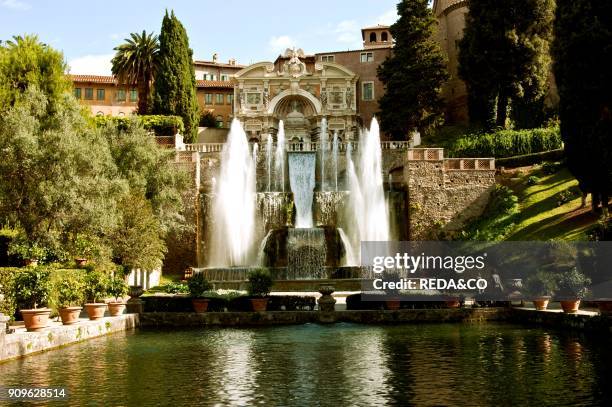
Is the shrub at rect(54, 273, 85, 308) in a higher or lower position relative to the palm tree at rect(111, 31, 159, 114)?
lower

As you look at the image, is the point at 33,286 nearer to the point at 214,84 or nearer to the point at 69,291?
the point at 69,291

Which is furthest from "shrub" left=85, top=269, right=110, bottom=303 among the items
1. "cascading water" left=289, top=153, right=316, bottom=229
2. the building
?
the building

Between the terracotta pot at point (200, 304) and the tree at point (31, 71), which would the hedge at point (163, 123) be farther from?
the terracotta pot at point (200, 304)

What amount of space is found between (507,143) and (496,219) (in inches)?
326

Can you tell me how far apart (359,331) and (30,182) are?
1385 centimetres

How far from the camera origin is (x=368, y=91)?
5656 centimetres

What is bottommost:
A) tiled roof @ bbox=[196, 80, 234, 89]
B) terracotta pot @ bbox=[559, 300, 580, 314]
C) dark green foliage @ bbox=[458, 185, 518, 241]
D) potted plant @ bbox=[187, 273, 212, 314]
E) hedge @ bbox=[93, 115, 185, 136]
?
terracotta pot @ bbox=[559, 300, 580, 314]

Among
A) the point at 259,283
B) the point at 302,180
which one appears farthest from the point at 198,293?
the point at 302,180

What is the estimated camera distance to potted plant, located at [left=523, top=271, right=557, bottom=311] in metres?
20.8

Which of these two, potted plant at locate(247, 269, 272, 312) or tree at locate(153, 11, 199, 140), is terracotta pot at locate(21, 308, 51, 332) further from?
tree at locate(153, 11, 199, 140)

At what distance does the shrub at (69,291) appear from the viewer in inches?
694

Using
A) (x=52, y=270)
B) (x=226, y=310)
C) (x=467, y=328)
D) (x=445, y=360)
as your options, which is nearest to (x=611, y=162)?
(x=467, y=328)

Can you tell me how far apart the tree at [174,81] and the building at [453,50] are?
20836 mm

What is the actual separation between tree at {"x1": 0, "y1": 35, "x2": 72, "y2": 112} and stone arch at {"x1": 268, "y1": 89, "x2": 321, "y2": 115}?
25.4 m
